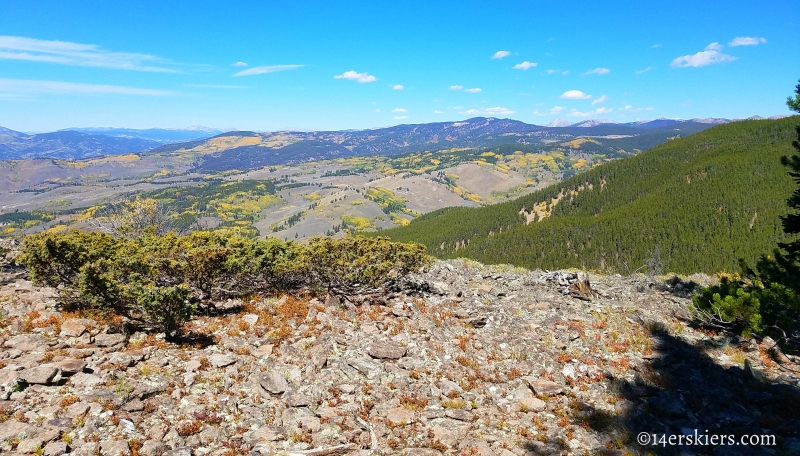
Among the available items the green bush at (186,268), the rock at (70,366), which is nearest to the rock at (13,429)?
the rock at (70,366)

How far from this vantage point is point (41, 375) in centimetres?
1209

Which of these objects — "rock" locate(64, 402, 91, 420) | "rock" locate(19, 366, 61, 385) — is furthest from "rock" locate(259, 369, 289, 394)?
"rock" locate(19, 366, 61, 385)

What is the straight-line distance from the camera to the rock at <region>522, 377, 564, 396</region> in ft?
48.9

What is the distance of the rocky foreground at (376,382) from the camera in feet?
37.0

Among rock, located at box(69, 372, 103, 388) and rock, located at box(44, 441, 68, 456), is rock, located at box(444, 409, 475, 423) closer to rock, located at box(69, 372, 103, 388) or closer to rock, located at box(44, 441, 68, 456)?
rock, located at box(44, 441, 68, 456)

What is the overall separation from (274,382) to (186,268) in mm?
9448

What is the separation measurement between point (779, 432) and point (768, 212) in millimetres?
253186

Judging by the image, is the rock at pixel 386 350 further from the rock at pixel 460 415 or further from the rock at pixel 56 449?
the rock at pixel 56 449

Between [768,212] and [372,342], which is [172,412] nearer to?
[372,342]

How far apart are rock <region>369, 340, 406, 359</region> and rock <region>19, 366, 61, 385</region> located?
36.7 feet

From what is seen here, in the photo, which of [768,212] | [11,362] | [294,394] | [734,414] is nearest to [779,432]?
[734,414]

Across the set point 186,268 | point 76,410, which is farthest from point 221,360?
point 186,268

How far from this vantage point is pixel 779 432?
12633 mm

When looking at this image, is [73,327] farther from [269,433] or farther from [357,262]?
[357,262]
